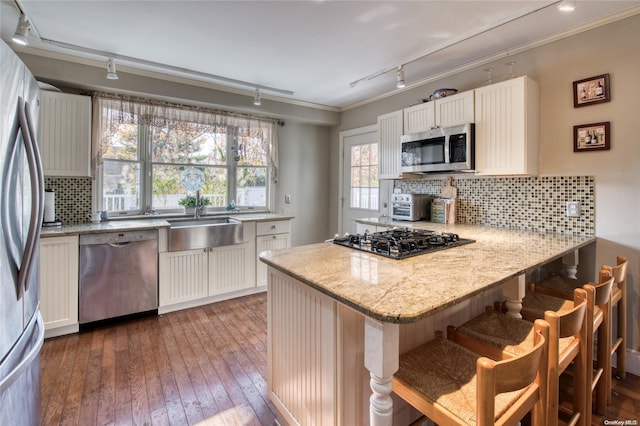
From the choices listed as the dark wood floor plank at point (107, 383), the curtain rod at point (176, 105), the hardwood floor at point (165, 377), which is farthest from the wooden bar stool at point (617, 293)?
the curtain rod at point (176, 105)

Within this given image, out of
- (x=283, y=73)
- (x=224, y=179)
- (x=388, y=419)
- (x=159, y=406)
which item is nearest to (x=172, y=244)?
(x=224, y=179)

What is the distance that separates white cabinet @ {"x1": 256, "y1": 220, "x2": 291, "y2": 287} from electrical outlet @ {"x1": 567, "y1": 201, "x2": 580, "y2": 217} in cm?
281

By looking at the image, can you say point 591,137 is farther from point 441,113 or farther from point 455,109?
point 441,113

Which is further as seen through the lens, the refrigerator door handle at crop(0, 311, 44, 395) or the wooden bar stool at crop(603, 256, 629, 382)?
the wooden bar stool at crop(603, 256, 629, 382)

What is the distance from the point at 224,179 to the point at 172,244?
1222 millimetres

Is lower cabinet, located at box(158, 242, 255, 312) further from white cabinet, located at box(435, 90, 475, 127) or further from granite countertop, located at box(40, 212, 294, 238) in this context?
white cabinet, located at box(435, 90, 475, 127)

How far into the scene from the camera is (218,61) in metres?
2.87

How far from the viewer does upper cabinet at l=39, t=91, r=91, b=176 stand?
2.65 m

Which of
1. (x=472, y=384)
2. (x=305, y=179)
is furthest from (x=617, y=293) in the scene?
(x=305, y=179)

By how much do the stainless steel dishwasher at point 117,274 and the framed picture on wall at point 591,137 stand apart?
3.73 m

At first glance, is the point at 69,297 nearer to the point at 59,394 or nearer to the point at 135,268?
the point at 135,268

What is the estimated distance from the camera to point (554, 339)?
1.04 metres

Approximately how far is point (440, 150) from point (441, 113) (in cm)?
38

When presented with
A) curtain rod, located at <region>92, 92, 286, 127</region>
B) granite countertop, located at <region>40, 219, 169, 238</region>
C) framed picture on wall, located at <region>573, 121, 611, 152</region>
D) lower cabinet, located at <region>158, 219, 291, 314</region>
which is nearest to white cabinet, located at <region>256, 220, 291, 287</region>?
lower cabinet, located at <region>158, 219, 291, 314</region>
